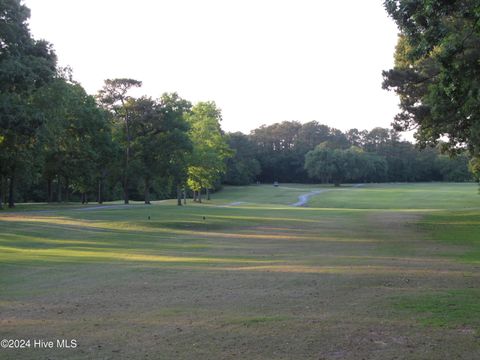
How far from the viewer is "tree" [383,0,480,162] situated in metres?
11.5

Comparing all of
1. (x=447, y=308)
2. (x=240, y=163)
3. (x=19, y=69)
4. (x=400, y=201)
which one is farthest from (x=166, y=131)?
(x=240, y=163)

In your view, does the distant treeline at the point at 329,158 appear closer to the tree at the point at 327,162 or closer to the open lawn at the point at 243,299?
the tree at the point at 327,162

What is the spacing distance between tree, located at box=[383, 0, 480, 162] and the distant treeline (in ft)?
243

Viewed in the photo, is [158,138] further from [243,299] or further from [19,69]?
[243,299]

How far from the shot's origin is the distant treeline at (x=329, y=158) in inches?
4663

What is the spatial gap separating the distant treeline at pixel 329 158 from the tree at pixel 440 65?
243ft

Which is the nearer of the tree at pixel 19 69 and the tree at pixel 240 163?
the tree at pixel 19 69

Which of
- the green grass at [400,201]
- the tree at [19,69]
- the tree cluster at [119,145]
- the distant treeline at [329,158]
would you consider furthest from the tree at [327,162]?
the tree at [19,69]

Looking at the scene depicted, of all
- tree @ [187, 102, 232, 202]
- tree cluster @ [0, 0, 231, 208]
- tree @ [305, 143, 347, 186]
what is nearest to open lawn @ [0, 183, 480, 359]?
tree cluster @ [0, 0, 231, 208]

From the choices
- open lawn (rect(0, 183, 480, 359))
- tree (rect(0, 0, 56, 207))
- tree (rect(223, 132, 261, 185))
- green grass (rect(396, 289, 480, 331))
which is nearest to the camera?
open lawn (rect(0, 183, 480, 359))

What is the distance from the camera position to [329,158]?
118 metres

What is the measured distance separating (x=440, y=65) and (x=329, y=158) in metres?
107

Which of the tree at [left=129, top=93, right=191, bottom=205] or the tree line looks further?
the tree at [left=129, top=93, right=191, bottom=205]

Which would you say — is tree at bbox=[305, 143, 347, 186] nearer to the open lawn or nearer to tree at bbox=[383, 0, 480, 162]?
tree at bbox=[383, 0, 480, 162]
